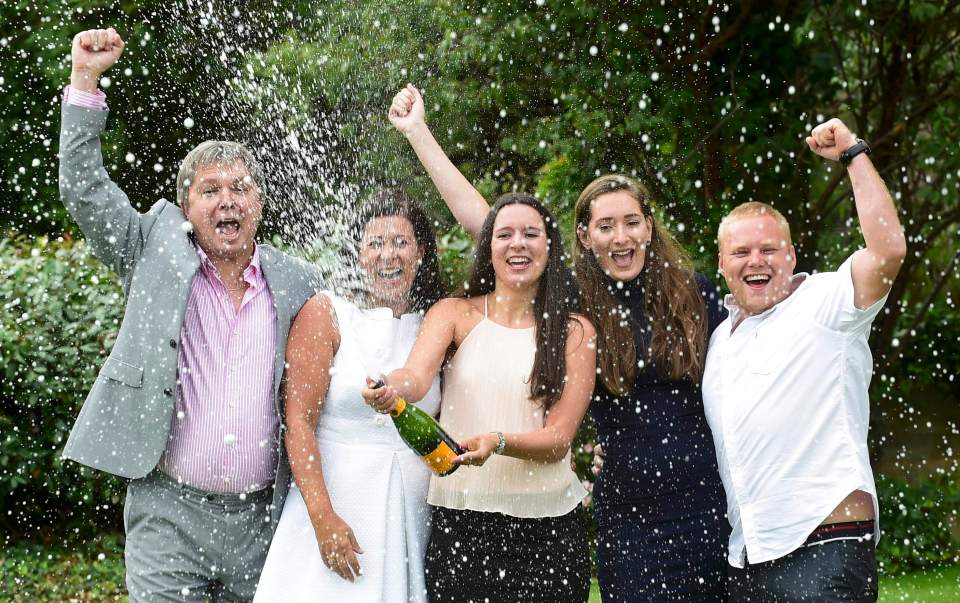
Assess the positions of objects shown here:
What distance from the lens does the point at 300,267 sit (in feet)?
12.9

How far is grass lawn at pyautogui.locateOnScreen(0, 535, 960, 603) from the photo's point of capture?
23.7ft

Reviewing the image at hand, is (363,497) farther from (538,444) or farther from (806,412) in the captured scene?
(806,412)

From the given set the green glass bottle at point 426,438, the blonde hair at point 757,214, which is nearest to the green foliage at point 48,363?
the green glass bottle at point 426,438

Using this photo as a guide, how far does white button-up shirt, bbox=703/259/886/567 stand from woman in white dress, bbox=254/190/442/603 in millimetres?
1067

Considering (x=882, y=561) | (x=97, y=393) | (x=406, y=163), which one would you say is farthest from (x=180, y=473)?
(x=882, y=561)

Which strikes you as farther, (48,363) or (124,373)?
(48,363)

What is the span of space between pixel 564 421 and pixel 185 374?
131 cm

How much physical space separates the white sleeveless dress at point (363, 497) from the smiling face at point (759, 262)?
3.63 feet

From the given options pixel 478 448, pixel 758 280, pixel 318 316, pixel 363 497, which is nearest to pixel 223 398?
pixel 318 316

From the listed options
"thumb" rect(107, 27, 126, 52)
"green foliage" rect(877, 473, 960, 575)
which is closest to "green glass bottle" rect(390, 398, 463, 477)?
"thumb" rect(107, 27, 126, 52)

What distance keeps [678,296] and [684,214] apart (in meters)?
3.66

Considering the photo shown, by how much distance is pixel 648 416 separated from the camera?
11.9 feet

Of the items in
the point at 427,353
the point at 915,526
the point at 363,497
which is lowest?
the point at 915,526

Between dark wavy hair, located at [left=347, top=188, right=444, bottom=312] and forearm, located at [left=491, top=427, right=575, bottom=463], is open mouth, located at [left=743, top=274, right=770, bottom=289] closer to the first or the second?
forearm, located at [left=491, top=427, right=575, bottom=463]
